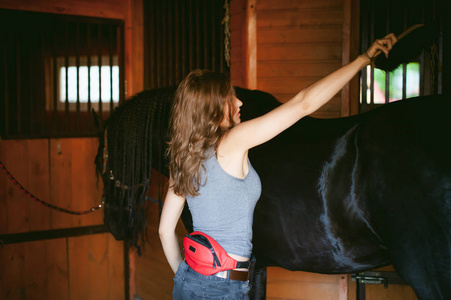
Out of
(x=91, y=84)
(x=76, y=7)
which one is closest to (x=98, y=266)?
(x=91, y=84)

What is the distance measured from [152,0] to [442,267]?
3165mm

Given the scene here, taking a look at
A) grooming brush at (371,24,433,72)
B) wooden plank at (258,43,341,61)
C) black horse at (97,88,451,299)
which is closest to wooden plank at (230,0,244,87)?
wooden plank at (258,43,341,61)

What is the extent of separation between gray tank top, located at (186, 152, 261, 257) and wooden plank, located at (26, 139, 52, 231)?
2374 millimetres

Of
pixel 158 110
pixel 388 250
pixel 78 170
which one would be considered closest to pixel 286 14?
pixel 158 110

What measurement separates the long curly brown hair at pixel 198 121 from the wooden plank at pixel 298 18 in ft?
5.70

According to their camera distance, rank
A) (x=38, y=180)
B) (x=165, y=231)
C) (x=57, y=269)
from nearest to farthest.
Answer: (x=165, y=231) → (x=38, y=180) → (x=57, y=269)

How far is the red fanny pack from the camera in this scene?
1.36 metres

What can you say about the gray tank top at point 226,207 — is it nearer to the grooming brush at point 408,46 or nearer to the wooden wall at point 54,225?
the grooming brush at point 408,46

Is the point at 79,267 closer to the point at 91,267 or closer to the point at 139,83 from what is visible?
the point at 91,267

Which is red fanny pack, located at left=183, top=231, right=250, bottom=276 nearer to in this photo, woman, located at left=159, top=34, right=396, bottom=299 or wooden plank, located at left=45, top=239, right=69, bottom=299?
woman, located at left=159, top=34, right=396, bottom=299

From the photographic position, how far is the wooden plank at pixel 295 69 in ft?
9.68

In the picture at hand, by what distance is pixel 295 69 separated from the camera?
2.98 metres

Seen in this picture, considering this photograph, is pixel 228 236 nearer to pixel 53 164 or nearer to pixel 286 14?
pixel 286 14

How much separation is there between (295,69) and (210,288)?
2.01 m
